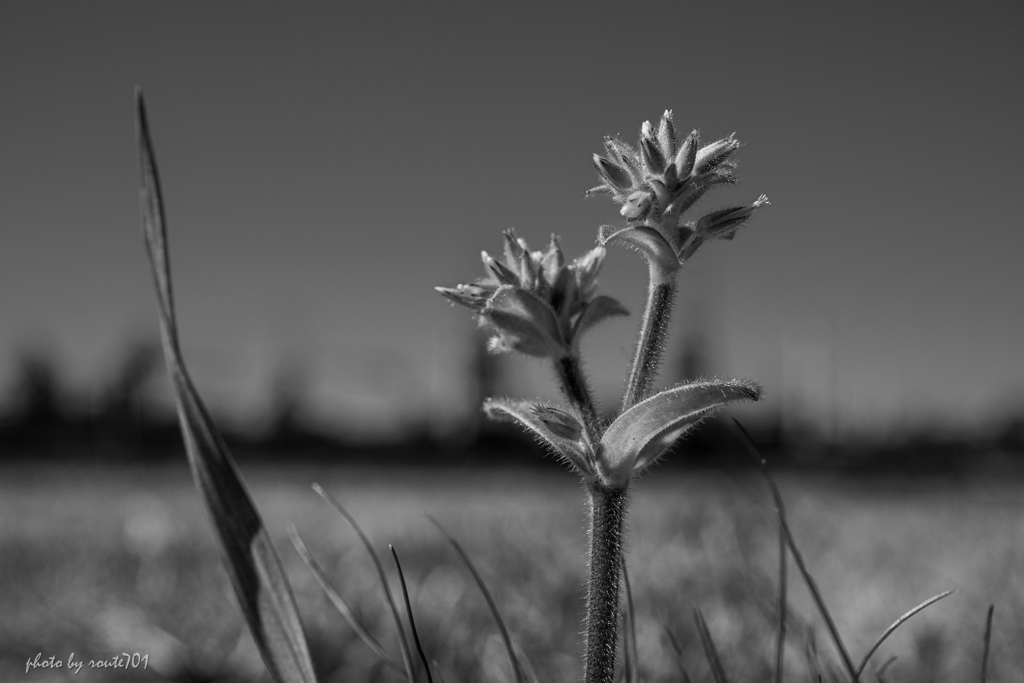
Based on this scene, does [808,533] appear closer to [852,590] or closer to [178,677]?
[852,590]

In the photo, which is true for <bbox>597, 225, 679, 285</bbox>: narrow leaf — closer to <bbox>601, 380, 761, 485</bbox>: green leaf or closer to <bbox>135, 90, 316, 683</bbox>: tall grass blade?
<bbox>601, 380, 761, 485</bbox>: green leaf

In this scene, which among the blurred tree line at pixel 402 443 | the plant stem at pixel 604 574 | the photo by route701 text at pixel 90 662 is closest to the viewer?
the plant stem at pixel 604 574

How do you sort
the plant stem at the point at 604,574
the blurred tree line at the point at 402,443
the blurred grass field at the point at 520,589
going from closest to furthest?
the plant stem at the point at 604,574 → the blurred grass field at the point at 520,589 → the blurred tree line at the point at 402,443

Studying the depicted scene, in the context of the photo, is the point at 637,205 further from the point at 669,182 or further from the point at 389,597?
the point at 389,597

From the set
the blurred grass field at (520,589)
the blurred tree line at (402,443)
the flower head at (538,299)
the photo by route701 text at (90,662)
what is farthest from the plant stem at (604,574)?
the blurred tree line at (402,443)

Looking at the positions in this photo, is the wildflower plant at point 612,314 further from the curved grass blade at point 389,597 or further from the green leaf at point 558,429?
the curved grass blade at point 389,597

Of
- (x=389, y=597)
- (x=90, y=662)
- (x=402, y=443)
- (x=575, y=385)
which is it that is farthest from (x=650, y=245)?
(x=402, y=443)

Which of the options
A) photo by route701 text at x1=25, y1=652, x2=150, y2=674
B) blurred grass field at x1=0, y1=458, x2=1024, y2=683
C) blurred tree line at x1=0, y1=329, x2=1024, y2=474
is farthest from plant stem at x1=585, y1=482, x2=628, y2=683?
blurred tree line at x1=0, y1=329, x2=1024, y2=474

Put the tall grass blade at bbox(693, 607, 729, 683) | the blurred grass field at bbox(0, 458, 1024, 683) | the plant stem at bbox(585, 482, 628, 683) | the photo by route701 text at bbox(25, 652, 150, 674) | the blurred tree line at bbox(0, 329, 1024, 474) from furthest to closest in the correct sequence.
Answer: the blurred tree line at bbox(0, 329, 1024, 474)
the blurred grass field at bbox(0, 458, 1024, 683)
the photo by route701 text at bbox(25, 652, 150, 674)
the tall grass blade at bbox(693, 607, 729, 683)
the plant stem at bbox(585, 482, 628, 683)
